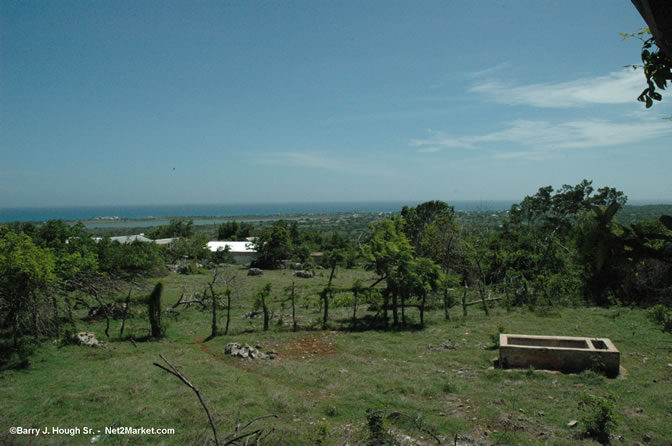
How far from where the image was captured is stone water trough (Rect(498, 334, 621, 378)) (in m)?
8.98

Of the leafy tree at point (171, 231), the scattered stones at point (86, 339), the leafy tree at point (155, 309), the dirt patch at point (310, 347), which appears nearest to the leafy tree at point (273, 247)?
the leafy tree at point (171, 231)

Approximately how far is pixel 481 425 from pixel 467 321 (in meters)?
9.81

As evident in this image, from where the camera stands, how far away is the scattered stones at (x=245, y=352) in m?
12.0

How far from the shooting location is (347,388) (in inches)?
354

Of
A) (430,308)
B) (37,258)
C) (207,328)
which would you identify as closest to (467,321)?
(430,308)

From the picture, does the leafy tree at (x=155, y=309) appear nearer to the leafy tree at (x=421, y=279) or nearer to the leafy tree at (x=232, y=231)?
the leafy tree at (x=421, y=279)

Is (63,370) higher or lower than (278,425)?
lower

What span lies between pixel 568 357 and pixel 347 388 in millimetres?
5714

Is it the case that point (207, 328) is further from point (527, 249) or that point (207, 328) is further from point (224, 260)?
point (224, 260)

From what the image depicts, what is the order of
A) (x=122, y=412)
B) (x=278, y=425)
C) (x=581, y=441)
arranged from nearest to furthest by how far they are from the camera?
(x=581, y=441), (x=278, y=425), (x=122, y=412)

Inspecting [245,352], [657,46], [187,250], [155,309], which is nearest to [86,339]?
[155,309]

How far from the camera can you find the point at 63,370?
10.5 m

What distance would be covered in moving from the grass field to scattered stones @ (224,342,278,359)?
0.94 ft

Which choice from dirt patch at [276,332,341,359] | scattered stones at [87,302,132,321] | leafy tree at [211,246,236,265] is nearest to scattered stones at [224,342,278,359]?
dirt patch at [276,332,341,359]
